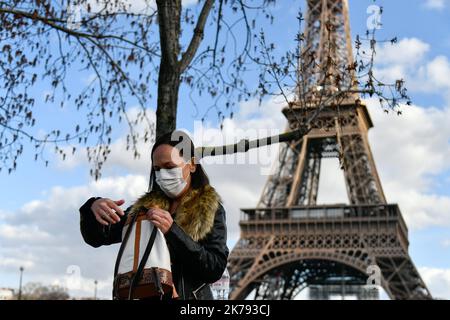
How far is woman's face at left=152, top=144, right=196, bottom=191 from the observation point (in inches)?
155

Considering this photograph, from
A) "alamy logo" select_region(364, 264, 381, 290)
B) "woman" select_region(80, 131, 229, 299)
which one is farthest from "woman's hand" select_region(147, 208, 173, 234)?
"alamy logo" select_region(364, 264, 381, 290)

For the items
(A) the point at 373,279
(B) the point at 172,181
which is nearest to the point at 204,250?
(B) the point at 172,181

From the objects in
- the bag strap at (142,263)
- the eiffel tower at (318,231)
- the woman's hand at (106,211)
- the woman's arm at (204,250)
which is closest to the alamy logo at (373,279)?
the woman's arm at (204,250)

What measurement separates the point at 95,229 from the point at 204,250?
2.25ft

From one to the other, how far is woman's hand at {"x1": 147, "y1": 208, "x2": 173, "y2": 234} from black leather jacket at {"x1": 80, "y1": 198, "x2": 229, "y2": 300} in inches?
1.1

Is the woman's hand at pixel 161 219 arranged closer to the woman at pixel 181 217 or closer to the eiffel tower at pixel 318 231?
the woman at pixel 181 217

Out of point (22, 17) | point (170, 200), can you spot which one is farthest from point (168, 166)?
point (22, 17)

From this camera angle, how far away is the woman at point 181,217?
11.7 ft

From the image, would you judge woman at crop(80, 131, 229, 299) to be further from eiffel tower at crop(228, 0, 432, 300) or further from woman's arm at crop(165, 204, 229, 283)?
eiffel tower at crop(228, 0, 432, 300)

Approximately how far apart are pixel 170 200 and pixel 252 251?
38.3 metres

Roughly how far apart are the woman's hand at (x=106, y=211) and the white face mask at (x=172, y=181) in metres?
0.28
